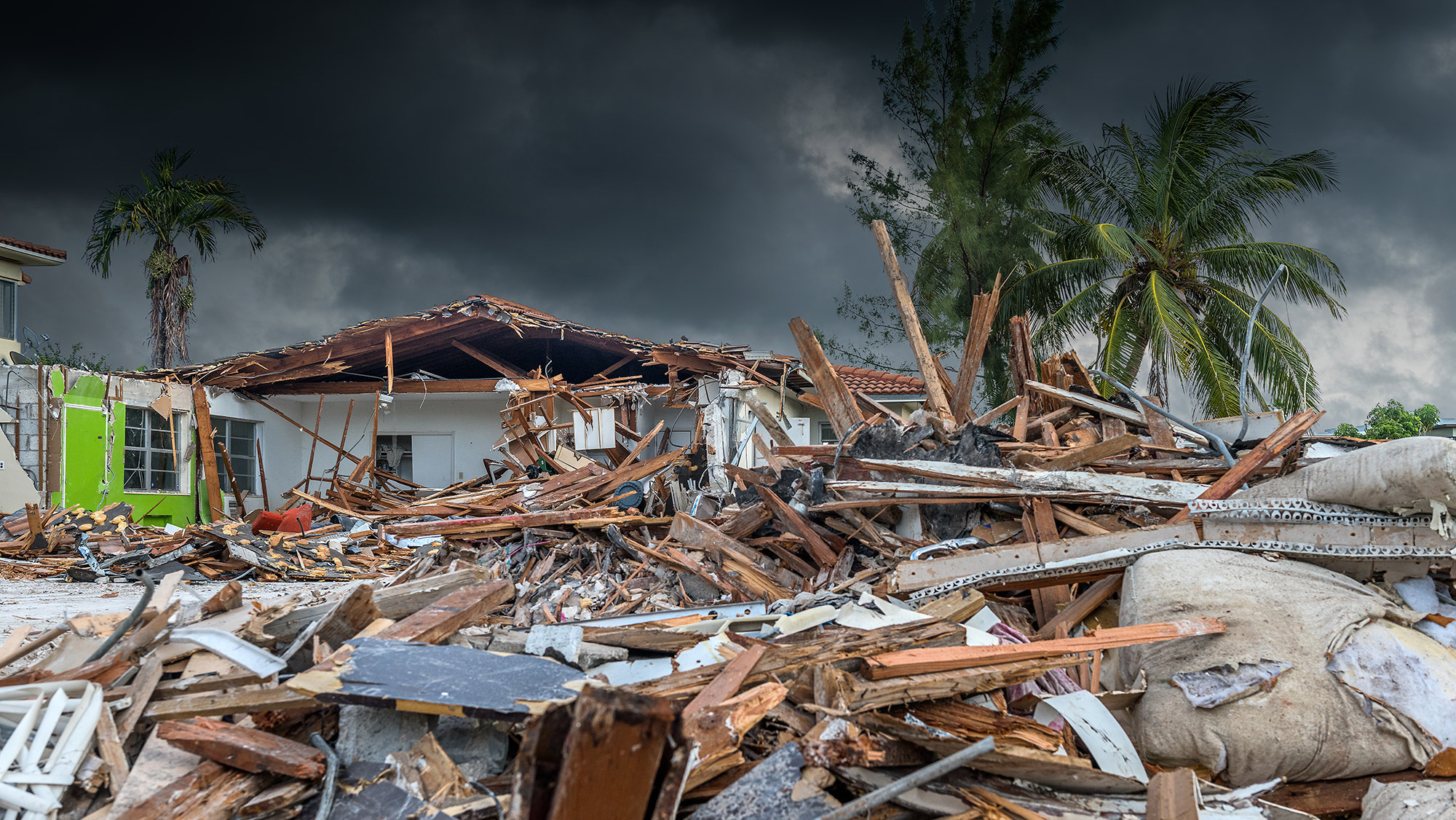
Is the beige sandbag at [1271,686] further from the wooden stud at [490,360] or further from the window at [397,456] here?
the window at [397,456]

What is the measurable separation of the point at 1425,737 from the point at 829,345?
23.4m

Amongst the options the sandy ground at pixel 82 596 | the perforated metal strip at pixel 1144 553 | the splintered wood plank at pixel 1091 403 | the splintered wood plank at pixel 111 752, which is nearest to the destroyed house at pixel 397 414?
the sandy ground at pixel 82 596

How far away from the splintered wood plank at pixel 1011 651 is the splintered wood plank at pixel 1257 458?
1.14 m

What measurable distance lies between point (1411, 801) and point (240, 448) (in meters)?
17.4

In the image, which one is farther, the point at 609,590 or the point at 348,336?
the point at 348,336

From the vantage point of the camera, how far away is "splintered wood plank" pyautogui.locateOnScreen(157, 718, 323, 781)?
2510mm

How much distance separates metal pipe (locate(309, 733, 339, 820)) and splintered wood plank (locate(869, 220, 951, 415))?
5.24m

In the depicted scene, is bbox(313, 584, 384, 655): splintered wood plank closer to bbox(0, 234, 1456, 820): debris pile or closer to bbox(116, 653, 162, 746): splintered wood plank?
bbox(0, 234, 1456, 820): debris pile

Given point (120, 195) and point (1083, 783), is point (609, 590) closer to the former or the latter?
point (1083, 783)

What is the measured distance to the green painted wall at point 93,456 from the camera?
12727 millimetres

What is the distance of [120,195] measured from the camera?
76.4 ft

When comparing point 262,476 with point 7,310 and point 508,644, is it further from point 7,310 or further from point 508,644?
point 508,644

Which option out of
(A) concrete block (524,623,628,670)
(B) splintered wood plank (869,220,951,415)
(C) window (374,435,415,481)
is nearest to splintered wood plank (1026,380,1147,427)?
(B) splintered wood plank (869,220,951,415)

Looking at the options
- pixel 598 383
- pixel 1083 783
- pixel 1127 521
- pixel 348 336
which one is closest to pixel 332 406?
pixel 348 336
